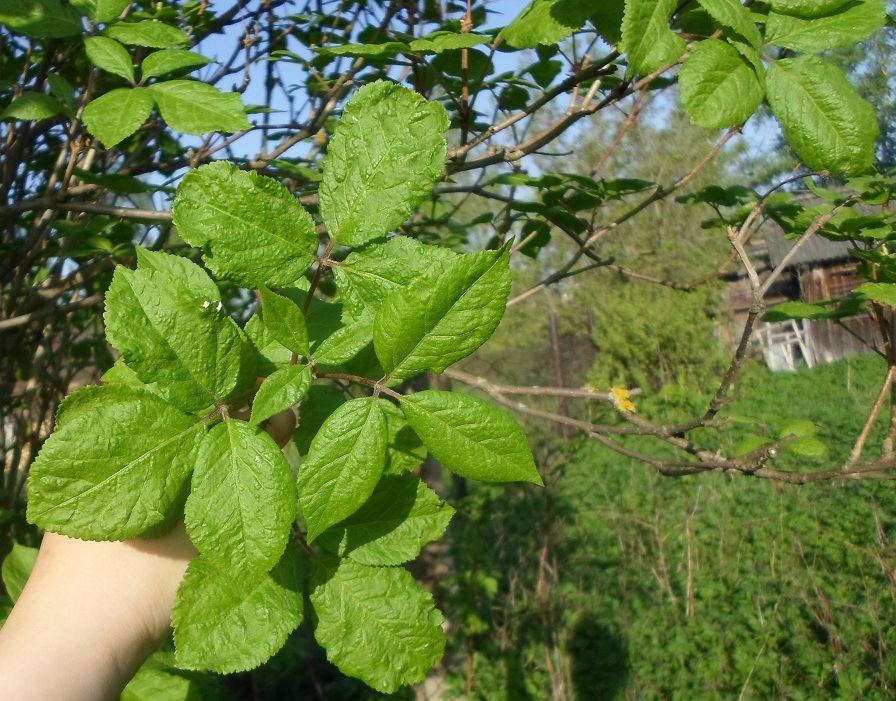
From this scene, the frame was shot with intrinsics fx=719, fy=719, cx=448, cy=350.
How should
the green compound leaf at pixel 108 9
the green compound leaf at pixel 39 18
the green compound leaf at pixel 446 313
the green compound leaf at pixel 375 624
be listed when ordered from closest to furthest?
1. the green compound leaf at pixel 446 313
2. the green compound leaf at pixel 375 624
3. the green compound leaf at pixel 39 18
4. the green compound leaf at pixel 108 9

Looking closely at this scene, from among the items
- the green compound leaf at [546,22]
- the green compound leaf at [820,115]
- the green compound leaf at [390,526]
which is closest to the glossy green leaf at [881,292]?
the green compound leaf at [820,115]

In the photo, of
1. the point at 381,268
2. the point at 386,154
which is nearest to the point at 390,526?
the point at 381,268

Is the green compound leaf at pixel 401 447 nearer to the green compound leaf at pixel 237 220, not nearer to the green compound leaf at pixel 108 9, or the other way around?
the green compound leaf at pixel 237 220

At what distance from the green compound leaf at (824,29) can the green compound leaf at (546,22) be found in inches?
10.7

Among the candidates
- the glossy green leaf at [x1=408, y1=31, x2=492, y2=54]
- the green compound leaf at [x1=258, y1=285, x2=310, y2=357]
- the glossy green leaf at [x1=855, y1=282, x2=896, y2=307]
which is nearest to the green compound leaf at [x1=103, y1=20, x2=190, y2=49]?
the glossy green leaf at [x1=408, y1=31, x2=492, y2=54]

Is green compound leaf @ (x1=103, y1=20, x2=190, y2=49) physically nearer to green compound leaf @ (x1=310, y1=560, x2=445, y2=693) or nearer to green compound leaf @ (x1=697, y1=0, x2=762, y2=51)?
green compound leaf @ (x1=697, y1=0, x2=762, y2=51)

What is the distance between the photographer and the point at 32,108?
1.44 meters

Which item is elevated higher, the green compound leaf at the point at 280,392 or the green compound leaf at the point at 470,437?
the green compound leaf at the point at 280,392

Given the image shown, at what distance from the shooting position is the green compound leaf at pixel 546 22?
1.11 m

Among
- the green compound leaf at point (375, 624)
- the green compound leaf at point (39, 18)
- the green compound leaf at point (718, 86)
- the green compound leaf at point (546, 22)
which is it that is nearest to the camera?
the green compound leaf at point (375, 624)

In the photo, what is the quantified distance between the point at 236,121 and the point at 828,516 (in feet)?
20.9

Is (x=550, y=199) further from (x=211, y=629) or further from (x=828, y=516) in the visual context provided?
(x=828, y=516)

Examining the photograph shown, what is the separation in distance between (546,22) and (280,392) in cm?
85

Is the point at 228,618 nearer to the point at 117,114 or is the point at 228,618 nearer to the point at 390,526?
the point at 390,526
